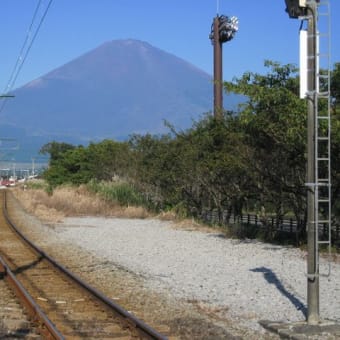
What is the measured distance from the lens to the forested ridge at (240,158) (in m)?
18.9

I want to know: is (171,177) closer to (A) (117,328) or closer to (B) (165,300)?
(B) (165,300)

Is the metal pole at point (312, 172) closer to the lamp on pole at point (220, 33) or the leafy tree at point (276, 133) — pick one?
the leafy tree at point (276, 133)

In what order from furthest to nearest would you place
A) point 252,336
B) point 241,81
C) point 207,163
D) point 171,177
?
point 171,177, point 207,163, point 241,81, point 252,336

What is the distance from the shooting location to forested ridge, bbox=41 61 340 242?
18.9 meters

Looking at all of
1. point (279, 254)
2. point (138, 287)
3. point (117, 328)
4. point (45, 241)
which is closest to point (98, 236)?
point (45, 241)

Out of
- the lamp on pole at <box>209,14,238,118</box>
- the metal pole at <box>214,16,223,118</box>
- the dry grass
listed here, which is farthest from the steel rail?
the lamp on pole at <box>209,14,238,118</box>

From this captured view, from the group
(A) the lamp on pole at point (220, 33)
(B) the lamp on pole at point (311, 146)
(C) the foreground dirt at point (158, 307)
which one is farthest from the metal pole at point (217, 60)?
(B) the lamp on pole at point (311, 146)

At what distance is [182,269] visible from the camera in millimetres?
16000

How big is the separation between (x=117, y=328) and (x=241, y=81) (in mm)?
12517

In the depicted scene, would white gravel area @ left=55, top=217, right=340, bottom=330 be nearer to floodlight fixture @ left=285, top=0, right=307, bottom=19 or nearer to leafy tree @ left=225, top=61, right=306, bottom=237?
leafy tree @ left=225, top=61, right=306, bottom=237

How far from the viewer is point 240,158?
2317 cm

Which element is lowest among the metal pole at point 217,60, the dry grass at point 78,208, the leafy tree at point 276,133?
the dry grass at point 78,208

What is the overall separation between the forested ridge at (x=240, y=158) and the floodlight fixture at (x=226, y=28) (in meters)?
12.2

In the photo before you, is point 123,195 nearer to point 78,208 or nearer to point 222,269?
point 78,208
